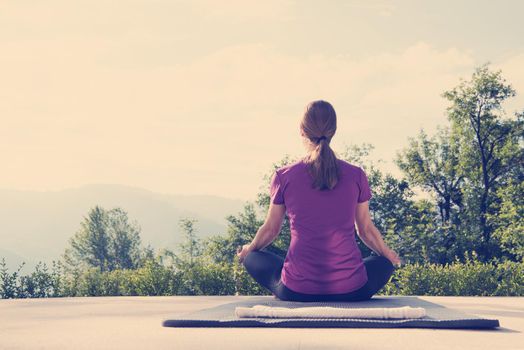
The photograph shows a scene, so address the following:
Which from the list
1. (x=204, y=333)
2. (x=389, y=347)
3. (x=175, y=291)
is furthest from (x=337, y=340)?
(x=175, y=291)

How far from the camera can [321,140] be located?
16.1 feet

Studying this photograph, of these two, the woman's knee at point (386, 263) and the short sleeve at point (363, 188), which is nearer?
the short sleeve at point (363, 188)

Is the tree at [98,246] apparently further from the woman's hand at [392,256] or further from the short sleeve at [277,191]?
the short sleeve at [277,191]

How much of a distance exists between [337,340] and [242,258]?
1831mm

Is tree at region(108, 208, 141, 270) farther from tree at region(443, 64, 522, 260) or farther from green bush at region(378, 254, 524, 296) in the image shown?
green bush at region(378, 254, 524, 296)

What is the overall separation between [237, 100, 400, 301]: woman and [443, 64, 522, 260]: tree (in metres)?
31.9

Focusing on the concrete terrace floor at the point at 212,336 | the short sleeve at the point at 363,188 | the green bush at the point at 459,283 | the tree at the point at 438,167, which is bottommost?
the green bush at the point at 459,283

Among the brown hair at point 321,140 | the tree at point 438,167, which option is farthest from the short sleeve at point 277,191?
the tree at point 438,167

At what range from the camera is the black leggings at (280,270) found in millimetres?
5067

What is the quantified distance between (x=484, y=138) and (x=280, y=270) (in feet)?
109

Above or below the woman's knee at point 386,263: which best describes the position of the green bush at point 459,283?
below

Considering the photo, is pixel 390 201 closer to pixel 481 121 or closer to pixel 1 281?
pixel 481 121

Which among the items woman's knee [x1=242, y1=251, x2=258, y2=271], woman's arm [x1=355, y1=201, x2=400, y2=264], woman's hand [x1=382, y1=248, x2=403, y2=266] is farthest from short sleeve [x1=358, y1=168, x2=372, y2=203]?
woman's knee [x1=242, y1=251, x2=258, y2=271]

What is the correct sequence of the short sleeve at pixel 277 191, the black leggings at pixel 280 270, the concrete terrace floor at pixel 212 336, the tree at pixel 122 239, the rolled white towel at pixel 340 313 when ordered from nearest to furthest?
1. the concrete terrace floor at pixel 212 336
2. the rolled white towel at pixel 340 313
3. the short sleeve at pixel 277 191
4. the black leggings at pixel 280 270
5. the tree at pixel 122 239
